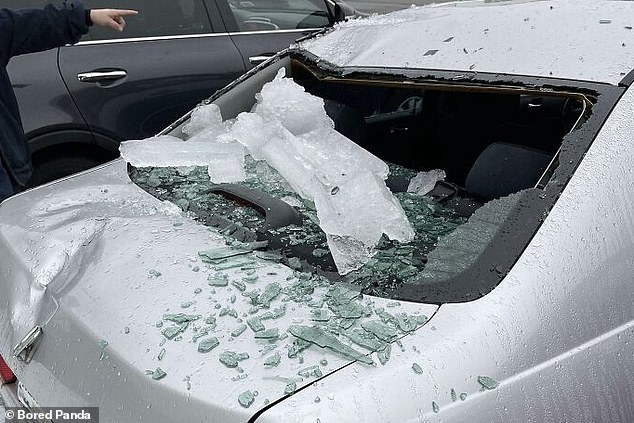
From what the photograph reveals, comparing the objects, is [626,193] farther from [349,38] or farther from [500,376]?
[349,38]

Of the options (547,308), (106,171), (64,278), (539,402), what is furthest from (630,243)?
(106,171)

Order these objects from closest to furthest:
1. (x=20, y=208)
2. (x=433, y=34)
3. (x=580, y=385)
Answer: (x=580, y=385) < (x=20, y=208) < (x=433, y=34)

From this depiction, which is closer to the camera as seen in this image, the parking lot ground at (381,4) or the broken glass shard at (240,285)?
the broken glass shard at (240,285)

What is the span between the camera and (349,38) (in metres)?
2.47

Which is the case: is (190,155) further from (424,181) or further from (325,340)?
(325,340)

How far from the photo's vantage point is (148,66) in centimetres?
382

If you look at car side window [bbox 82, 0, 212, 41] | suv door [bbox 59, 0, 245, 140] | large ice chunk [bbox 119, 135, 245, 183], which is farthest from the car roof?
car side window [bbox 82, 0, 212, 41]

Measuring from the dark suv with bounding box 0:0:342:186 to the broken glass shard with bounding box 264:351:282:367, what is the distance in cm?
276

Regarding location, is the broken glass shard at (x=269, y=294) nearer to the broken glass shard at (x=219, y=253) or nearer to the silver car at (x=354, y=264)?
the silver car at (x=354, y=264)

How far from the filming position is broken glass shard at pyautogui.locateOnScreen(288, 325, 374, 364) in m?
1.24

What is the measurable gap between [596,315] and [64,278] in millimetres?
1137

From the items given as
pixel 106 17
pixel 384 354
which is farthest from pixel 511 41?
pixel 106 17

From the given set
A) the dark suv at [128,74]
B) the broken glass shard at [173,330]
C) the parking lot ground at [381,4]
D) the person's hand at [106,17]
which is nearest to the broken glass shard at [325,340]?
the broken glass shard at [173,330]

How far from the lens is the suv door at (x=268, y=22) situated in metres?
4.08
